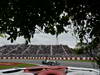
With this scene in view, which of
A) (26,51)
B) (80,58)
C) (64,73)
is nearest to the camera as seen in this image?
(64,73)

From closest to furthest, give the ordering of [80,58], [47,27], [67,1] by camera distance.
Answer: [67,1], [47,27], [80,58]

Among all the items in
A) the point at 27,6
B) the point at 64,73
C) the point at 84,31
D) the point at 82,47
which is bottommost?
the point at 64,73

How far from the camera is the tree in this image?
3.05 meters

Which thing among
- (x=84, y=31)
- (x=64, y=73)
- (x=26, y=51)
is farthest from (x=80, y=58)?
(x=84, y=31)

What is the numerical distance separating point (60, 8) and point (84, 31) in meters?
0.58

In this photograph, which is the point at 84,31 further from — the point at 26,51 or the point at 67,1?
the point at 26,51

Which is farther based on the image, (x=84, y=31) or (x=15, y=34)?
(x=84, y=31)

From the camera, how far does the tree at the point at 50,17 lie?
10.0ft

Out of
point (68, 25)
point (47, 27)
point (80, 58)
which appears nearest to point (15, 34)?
point (47, 27)

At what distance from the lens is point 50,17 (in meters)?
3.29

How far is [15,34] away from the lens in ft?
10.9

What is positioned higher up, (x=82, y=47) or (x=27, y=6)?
(x=27, y=6)

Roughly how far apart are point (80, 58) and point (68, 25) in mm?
35223

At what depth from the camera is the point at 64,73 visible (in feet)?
21.5
